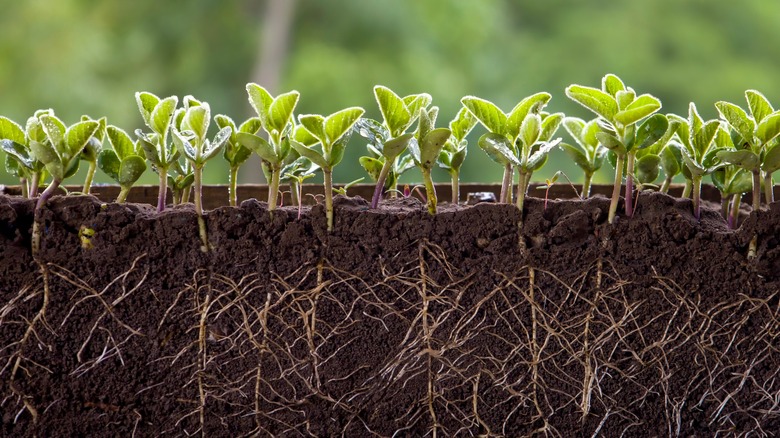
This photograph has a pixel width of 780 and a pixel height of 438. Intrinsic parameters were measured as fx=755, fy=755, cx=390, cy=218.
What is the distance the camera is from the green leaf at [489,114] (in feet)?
2.42

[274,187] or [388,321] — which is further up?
[274,187]

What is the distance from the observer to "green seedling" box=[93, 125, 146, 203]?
76 cm

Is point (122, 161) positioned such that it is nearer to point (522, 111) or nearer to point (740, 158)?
point (522, 111)

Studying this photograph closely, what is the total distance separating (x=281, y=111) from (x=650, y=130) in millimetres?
356

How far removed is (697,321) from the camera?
2.47 ft

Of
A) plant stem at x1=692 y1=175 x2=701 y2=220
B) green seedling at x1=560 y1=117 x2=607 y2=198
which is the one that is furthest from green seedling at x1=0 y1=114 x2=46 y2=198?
plant stem at x1=692 y1=175 x2=701 y2=220

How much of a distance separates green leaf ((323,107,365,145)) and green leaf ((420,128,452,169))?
7 centimetres

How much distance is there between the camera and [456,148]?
31.9 inches

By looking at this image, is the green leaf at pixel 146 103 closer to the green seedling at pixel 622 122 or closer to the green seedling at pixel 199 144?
the green seedling at pixel 199 144

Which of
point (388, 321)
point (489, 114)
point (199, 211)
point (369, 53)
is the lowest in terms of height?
point (388, 321)

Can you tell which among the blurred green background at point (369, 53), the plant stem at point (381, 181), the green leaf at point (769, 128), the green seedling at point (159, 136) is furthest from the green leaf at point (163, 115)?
the blurred green background at point (369, 53)

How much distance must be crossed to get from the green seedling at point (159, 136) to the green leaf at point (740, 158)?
1.73ft

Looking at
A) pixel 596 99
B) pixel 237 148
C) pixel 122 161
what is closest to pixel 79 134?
pixel 122 161

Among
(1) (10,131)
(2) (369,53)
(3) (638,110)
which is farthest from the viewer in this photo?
(2) (369,53)
